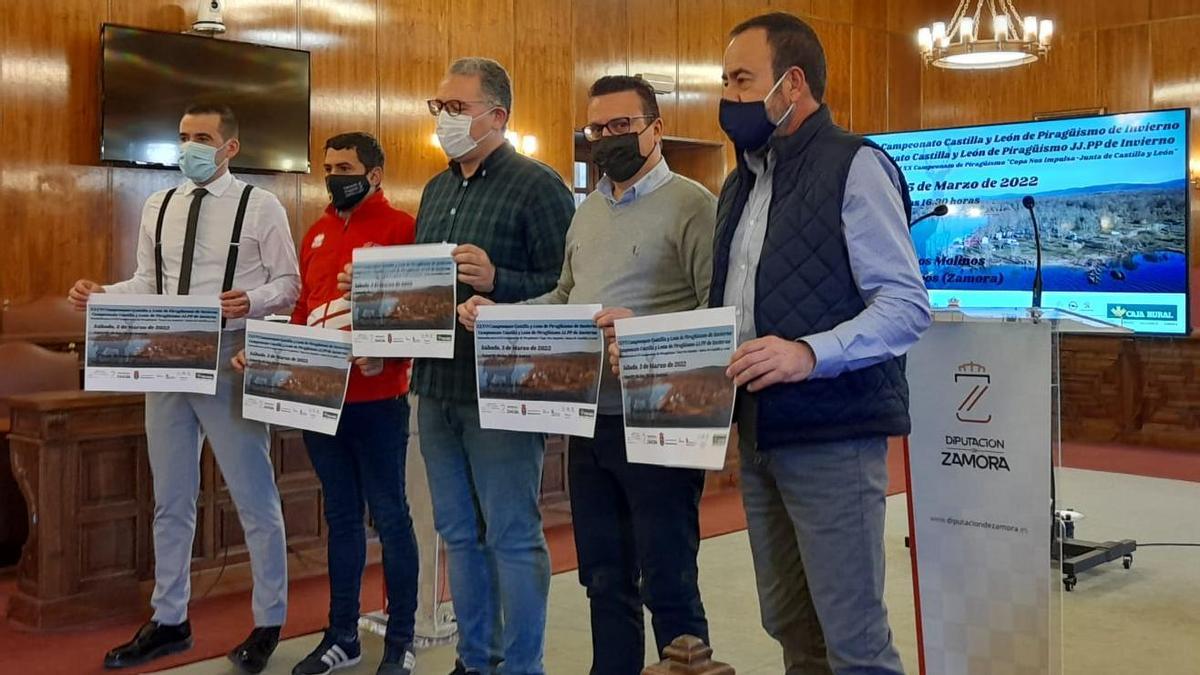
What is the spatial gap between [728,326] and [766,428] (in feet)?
0.64

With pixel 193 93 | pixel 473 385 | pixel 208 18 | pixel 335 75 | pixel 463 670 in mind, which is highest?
pixel 208 18

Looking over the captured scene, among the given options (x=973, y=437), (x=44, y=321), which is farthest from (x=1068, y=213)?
(x=44, y=321)

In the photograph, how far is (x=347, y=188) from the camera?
3.39m

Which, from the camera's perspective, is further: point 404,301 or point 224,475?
point 224,475

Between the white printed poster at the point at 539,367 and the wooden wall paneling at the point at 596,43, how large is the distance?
7.64 metres

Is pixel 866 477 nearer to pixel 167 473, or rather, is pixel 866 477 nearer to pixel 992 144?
pixel 167 473

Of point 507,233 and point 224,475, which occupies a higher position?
point 507,233

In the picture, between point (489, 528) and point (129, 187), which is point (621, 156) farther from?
point (129, 187)

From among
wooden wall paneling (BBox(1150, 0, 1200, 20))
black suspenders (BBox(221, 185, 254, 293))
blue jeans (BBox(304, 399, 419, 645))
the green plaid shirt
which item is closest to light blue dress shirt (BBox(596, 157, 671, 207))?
the green plaid shirt

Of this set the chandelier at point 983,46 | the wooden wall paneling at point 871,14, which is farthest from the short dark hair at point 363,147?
the wooden wall paneling at point 871,14

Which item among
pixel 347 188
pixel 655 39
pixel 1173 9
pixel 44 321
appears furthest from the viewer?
pixel 1173 9

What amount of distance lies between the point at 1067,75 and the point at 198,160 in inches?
416

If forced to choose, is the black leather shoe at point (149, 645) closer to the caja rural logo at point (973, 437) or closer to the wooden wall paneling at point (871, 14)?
the caja rural logo at point (973, 437)

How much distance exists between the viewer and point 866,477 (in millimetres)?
2139
